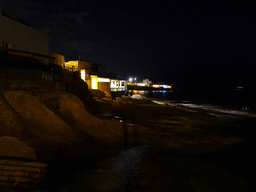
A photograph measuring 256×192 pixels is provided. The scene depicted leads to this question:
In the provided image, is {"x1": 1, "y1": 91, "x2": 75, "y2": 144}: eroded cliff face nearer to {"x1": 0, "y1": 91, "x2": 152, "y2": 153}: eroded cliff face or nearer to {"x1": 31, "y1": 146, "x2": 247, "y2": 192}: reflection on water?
{"x1": 0, "y1": 91, "x2": 152, "y2": 153}: eroded cliff face

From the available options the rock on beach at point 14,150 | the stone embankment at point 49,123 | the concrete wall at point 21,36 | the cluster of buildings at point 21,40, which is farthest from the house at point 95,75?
the rock on beach at point 14,150

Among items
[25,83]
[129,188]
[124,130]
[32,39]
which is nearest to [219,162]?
[129,188]

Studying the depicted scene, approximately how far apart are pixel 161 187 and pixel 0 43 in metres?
21.5

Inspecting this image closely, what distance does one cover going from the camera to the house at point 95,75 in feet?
126

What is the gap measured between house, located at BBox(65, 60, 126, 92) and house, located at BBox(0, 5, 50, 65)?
37.8 feet

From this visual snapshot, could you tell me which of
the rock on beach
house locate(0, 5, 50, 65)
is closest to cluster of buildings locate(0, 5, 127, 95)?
house locate(0, 5, 50, 65)

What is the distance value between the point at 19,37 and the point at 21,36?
0.36 meters

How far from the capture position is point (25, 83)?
1025cm

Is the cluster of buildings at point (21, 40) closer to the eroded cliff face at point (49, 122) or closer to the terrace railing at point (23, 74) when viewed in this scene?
the terrace railing at point (23, 74)

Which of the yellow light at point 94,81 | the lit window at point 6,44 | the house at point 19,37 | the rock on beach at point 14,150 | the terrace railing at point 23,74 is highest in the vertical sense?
the house at point 19,37

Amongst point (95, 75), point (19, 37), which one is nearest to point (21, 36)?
point (19, 37)

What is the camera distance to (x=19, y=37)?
20281mm

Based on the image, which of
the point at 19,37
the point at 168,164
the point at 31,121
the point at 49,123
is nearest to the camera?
the point at 168,164

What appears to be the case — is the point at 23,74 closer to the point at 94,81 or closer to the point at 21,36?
the point at 21,36
